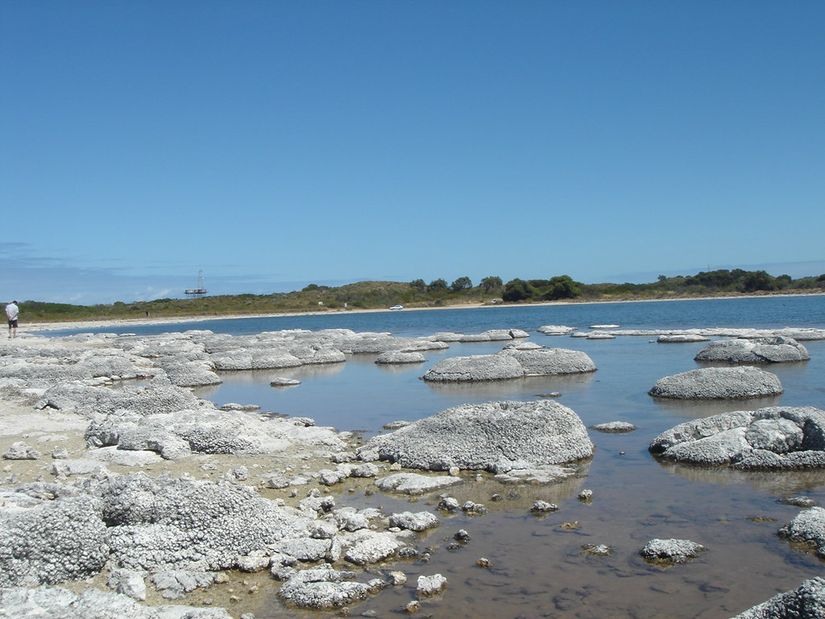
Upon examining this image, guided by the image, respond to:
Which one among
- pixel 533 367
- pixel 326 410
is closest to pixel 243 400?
pixel 326 410

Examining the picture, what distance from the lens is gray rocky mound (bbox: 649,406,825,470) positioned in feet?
33.8

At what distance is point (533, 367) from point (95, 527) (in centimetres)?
1736

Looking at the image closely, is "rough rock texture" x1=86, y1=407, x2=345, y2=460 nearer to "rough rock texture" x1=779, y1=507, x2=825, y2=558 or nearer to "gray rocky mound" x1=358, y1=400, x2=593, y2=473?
"gray rocky mound" x1=358, y1=400, x2=593, y2=473

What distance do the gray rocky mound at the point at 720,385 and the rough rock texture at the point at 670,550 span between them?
972 centimetres

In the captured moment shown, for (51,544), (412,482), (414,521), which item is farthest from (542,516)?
(51,544)

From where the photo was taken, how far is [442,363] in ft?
75.2

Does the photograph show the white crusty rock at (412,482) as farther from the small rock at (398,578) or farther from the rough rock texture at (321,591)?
the rough rock texture at (321,591)

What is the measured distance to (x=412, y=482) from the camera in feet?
32.3

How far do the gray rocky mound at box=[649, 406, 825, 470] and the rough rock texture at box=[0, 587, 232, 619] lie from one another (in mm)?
7748

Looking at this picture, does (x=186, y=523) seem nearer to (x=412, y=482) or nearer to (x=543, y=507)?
(x=412, y=482)

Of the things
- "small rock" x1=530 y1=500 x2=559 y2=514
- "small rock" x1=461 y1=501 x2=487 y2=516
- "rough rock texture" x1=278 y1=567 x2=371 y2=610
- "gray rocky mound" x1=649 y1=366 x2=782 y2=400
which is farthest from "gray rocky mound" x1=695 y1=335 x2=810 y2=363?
"rough rock texture" x1=278 y1=567 x2=371 y2=610

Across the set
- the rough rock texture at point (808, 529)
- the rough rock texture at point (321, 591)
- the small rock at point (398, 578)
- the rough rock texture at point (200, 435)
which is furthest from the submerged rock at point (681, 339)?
the rough rock texture at point (321, 591)

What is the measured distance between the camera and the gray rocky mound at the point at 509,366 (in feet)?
71.6

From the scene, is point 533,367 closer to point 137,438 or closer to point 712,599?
point 137,438
